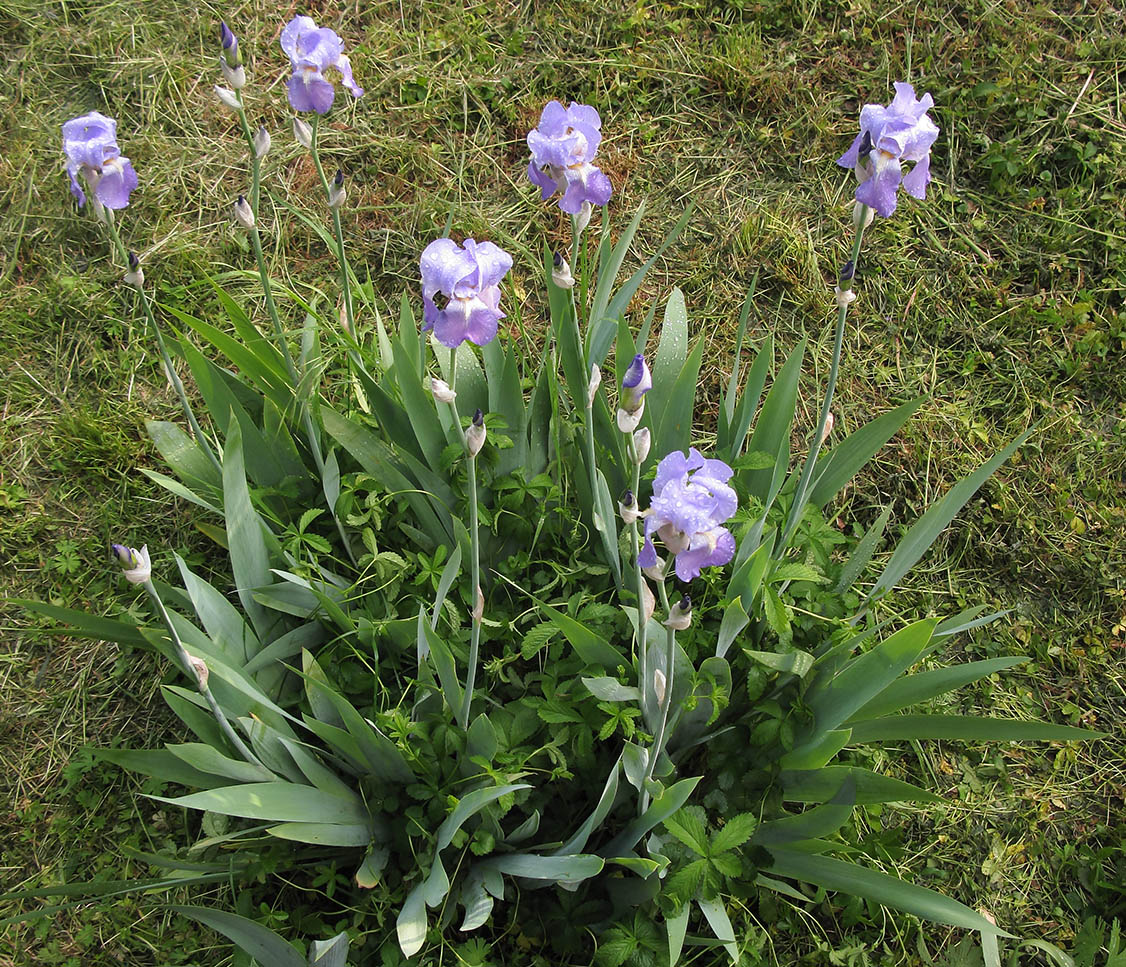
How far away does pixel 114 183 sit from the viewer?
1.49 meters

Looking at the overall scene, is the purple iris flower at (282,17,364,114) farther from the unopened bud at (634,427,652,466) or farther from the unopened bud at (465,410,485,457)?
the unopened bud at (634,427,652,466)

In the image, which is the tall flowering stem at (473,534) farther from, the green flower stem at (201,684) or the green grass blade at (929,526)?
the green grass blade at (929,526)

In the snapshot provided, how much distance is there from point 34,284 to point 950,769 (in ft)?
9.56

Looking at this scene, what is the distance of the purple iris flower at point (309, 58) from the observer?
1.61 meters

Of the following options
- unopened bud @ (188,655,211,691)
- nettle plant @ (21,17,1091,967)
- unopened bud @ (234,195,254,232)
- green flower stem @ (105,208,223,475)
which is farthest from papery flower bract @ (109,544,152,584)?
unopened bud @ (234,195,254,232)

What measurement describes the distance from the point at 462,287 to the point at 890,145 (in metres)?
0.69

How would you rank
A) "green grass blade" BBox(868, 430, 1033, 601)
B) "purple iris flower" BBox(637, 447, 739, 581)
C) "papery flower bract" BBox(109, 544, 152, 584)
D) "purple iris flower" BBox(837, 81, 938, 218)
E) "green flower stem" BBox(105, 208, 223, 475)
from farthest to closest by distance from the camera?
"green grass blade" BBox(868, 430, 1033, 601) → "green flower stem" BBox(105, 208, 223, 475) → "purple iris flower" BBox(837, 81, 938, 218) → "papery flower bract" BBox(109, 544, 152, 584) → "purple iris flower" BBox(637, 447, 739, 581)

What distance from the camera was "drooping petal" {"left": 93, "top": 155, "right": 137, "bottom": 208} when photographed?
1.47 m

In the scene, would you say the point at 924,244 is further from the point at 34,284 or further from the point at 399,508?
the point at 34,284

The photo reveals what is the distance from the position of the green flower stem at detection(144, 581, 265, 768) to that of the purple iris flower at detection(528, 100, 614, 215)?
0.90 metres

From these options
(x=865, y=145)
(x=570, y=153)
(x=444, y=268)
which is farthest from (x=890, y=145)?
(x=444, y=268)

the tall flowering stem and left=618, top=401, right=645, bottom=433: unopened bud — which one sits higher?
left=618, top=401, right=645, bottom=433: unopened bud

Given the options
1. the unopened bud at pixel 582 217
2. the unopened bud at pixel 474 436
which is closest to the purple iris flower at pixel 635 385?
the unopened bud at pixel 474 436

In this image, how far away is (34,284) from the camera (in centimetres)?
283
